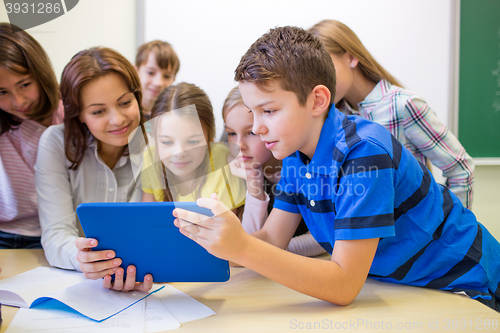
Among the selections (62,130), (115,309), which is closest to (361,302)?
(115,309)

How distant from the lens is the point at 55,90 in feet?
4.01

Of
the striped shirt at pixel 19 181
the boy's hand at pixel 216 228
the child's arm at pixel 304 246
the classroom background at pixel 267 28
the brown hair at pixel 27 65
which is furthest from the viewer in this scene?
the classroom background at pixel 267 28

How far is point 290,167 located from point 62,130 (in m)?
0.73

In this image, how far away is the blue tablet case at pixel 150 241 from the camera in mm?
612

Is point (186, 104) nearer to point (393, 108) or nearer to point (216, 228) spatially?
point (216, 228)

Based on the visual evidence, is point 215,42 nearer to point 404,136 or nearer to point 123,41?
point 123,41

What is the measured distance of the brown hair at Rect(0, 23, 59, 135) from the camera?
1.08 meters

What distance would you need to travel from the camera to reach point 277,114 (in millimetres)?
687

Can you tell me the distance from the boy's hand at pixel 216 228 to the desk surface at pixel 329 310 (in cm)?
12

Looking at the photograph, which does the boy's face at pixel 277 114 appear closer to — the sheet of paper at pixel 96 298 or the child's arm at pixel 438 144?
the sheet of paper at pixel 96 298

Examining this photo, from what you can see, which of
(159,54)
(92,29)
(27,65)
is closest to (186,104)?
(27,65)

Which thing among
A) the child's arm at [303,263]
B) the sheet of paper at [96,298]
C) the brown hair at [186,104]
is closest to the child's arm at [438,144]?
the child's arm at [303,263]

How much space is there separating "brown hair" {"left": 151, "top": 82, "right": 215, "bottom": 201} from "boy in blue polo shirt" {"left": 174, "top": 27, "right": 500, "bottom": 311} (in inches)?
3.7

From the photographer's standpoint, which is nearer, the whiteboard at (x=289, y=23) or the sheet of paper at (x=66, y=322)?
the sheet of paper at (x=66, y=322)
